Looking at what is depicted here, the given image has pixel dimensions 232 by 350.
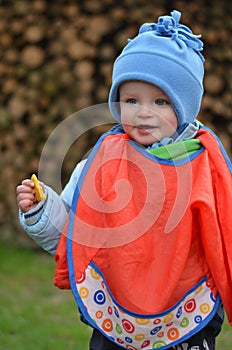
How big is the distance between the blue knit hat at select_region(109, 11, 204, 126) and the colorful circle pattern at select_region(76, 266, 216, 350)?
0.60m

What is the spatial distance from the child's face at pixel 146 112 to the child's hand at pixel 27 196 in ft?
1.27

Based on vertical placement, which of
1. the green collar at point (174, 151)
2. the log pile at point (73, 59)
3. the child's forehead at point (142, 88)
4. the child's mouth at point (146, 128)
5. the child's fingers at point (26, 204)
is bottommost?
the log pile at point (73, 59)

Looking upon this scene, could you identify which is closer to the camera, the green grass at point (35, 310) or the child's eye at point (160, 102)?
the child's eye at point (160, 102)

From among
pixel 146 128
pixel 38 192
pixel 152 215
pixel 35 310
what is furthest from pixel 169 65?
pixel 35 310

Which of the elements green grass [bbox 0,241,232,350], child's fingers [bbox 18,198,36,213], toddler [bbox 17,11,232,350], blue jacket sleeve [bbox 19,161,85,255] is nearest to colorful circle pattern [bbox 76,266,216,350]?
toddler [bbox 17,11,232,350]

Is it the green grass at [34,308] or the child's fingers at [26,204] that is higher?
the child's fingers at [26,204]

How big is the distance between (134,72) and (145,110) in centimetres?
13

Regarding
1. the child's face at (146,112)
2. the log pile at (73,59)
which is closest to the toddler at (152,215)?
the child's face at (146,112)

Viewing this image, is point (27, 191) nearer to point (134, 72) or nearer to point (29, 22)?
point (134, 72)

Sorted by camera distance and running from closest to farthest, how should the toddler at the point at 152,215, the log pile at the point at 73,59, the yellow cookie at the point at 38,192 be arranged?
the toddler at the point at 152,215 < the yellow cookie at the point at 38,192 < the log pile at the point at 73,59

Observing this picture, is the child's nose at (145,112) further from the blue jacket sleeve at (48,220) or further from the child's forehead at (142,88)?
the blue jacket sleeve at (48,220)

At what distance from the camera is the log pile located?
568cm

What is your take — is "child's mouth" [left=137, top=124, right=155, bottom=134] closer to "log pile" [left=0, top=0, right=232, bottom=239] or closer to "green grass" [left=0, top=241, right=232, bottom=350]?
"green grass" [left=0, top=241, right=232, bottom=350]

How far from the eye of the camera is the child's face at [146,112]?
8.30 feet
